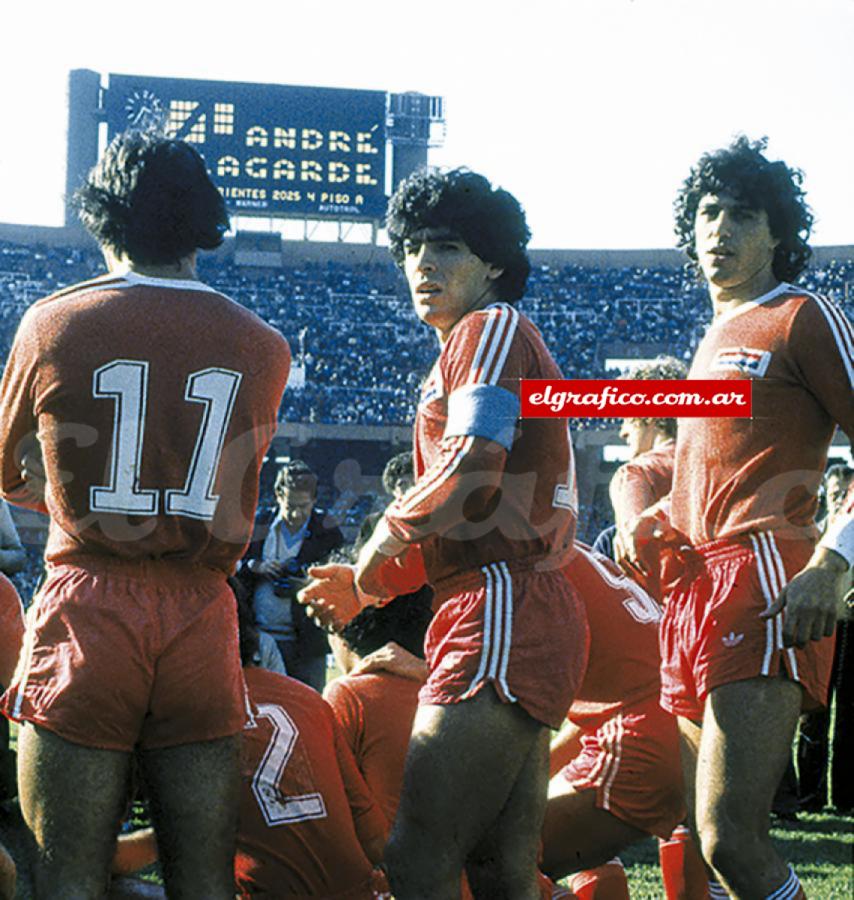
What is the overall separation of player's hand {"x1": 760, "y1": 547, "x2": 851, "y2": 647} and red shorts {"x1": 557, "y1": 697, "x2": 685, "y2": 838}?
99 cm

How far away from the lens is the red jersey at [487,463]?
2.65 metres

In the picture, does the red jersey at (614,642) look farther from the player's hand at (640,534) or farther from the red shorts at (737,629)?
the red shorts at (737,629)

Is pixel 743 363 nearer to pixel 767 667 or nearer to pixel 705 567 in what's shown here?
pixel 705 567

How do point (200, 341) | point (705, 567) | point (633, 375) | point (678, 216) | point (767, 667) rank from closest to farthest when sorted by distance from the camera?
point (200, 341) → point (767, 667) → point (705, 567) → point (678, 216) → point (633, 375)

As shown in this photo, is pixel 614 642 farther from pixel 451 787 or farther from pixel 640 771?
pixel 451 787

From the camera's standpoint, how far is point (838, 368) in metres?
2.85

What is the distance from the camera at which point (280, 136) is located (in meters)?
39.7

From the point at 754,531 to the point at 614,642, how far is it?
2.75 feet

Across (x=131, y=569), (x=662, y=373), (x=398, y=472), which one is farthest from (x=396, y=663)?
(x=398, y=472)

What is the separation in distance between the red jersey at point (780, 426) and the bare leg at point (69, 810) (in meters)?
1.46

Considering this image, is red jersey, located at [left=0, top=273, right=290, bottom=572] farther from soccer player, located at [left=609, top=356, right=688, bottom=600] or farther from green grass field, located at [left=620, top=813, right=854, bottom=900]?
green grass field, located at [left=620, top=813, right=854, bottom=900]

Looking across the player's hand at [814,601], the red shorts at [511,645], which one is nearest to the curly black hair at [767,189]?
the player's hand at [814,601]

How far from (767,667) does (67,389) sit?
160cm

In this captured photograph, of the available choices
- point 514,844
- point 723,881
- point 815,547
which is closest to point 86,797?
point 514,844
